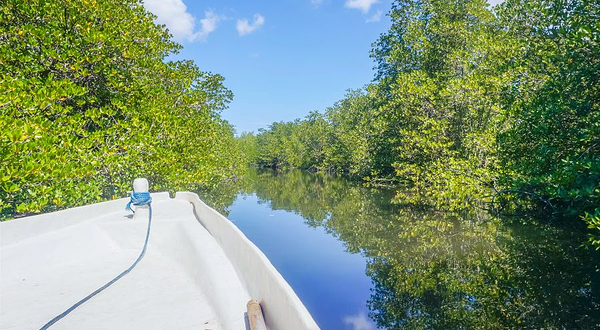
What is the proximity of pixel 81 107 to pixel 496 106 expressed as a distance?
47.5ft

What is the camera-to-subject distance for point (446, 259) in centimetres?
859

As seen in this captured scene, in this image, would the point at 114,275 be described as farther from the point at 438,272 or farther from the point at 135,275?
the point at 438,272

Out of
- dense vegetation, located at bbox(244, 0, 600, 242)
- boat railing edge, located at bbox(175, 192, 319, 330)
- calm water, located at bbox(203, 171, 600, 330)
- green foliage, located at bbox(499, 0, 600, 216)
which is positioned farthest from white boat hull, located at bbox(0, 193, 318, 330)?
green foliage, located at bbox(499, 0, 600, 216)

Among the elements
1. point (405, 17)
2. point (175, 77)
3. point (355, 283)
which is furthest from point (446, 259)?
point (405, 17)

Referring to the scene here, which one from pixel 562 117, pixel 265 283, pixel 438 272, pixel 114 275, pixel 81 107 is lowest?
pixel 438 272

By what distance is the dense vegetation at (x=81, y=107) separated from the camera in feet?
19.6

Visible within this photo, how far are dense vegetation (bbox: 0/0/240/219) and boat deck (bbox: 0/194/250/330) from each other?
128 centimetres

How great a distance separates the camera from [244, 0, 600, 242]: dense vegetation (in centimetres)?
736

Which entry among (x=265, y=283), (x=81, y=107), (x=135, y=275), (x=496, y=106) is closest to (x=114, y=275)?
(x=135, y=275)

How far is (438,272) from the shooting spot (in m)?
7.75

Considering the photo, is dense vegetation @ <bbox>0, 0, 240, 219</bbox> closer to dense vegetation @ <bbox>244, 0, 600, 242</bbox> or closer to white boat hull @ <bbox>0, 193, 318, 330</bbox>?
white boat hull @ <bbox>0, 193, 318, 330</bbox>

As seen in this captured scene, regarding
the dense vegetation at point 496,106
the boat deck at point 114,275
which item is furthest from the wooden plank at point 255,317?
the dense vegetation at point 496,106

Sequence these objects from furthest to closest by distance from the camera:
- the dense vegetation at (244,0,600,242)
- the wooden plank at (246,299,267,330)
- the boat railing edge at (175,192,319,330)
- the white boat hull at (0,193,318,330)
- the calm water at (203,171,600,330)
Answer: the dense vegetation at (244,0,600,242)
the calm water at (203,171,600,330)
the white boat hull at (0,193,318,330)
the wooden plank at (246,299,267,330)
the boat railing edge at (175,192,319,330)

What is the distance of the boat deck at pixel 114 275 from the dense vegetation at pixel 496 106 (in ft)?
18.3
